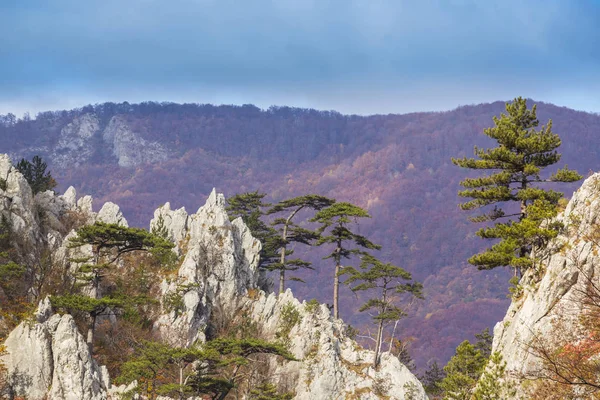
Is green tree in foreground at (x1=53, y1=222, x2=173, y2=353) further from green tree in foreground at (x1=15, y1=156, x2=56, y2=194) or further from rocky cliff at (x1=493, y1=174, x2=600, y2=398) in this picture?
rocky cliff at (x1=493, y1=174, x2=600, y2=398)

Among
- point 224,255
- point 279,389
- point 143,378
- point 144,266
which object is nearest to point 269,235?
point 224,255

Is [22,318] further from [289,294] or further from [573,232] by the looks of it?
[573,232]

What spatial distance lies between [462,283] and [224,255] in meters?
154

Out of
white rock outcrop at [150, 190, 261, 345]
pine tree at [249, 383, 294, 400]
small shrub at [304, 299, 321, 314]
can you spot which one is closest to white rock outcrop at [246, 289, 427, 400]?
small shrub at [304, 299, 321, 314]

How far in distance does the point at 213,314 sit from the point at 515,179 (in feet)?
82.7

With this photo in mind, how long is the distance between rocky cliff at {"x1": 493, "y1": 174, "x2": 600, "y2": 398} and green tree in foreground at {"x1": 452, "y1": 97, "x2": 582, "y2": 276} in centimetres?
140

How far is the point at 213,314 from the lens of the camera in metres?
46.8

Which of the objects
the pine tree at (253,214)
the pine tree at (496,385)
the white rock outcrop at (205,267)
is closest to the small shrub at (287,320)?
the white rock outcrop at (205,267)

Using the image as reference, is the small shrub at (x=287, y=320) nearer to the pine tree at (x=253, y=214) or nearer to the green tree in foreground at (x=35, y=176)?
the pine tree at (x=253, y=214)

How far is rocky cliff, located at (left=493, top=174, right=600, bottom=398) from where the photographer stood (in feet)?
77.2

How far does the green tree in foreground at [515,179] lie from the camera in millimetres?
28219

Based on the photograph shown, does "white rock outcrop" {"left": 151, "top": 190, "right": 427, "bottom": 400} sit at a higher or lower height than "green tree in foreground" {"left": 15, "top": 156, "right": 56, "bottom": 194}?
lower

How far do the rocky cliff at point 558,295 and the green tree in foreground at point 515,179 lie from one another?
1.40 m

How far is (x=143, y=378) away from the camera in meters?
36.6
